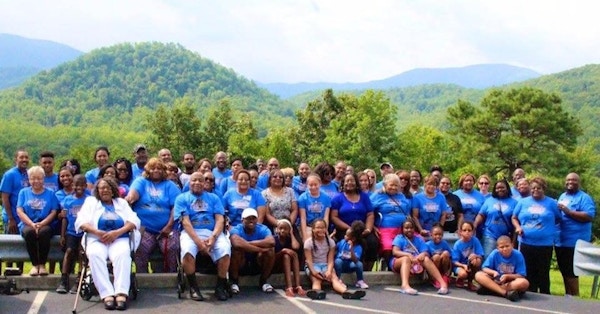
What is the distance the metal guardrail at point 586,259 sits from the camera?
33.5 ft

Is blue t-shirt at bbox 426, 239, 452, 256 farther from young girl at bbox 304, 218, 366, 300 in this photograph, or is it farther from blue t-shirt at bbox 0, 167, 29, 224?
blue t-shirt at bbox 0, 167, 29, 224

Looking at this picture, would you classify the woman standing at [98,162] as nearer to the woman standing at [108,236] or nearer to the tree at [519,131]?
the woman standing at [108,236]

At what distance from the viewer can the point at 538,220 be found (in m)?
10.7

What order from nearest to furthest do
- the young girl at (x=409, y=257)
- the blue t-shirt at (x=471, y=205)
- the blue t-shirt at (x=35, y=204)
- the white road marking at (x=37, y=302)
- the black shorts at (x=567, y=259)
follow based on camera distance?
the white road marking at (x=37, y=302) → the blue t-shirt at (x=35, y=204) → the young girl at (x=409, y=257) → the black shorts at (x=567, y=259) → the blue t-shirt at (x=471, y=205)

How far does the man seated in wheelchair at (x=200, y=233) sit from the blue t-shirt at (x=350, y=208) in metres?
1.89

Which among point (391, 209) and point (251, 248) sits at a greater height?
point (391, 209)

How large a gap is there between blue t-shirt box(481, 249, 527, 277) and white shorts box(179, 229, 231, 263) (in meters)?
3.69

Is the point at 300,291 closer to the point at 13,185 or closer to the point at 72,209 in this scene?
the point at 72,209

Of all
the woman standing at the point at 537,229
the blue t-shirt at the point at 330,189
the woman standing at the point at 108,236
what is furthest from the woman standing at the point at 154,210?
the woman standing at the point at 537,229

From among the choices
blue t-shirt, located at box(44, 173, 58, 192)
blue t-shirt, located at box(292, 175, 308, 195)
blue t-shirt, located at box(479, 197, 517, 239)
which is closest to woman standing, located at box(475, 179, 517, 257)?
blue t-shirt, located at box(479, 197, 517, 239)

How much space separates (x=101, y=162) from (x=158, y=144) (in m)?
53.0

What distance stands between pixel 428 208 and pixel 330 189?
4.92 ft

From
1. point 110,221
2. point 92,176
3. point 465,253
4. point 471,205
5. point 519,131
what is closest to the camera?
A: point 110,221

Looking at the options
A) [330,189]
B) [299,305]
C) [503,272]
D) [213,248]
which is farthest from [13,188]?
[503,272]
